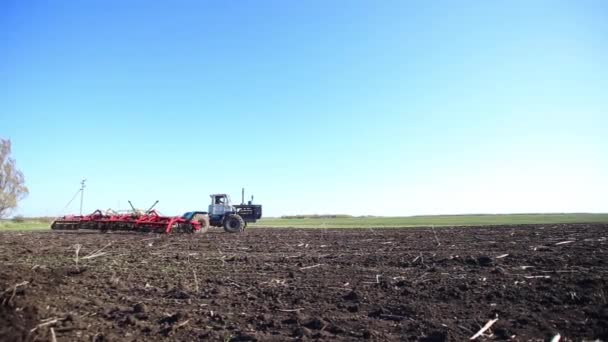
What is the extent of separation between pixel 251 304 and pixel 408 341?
2.89 meters

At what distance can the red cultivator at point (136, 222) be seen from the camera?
2555 centimetres

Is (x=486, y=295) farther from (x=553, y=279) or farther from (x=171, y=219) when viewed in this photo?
(x=171, y=219)

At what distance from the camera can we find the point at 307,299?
754cm

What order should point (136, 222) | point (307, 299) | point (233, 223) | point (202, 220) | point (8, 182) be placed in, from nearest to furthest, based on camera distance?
point (307, 299)
point (136, 222)
point (202, 220)
point (233, 223)
point (8, 182)

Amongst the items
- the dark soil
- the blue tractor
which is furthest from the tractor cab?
the dark soil

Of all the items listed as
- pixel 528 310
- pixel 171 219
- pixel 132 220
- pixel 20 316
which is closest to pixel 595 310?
pixel 528 310

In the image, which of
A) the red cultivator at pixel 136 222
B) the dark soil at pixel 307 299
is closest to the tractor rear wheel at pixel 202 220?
the red cultivator at pixel 136 222

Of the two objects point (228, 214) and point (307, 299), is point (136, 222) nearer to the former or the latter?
point (228, 214)

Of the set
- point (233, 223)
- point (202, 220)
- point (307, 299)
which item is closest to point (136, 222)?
point (202, 220)

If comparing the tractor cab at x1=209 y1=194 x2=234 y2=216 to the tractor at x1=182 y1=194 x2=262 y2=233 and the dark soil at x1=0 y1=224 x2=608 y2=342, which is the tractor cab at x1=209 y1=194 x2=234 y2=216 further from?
the dark soil at x1=0 y1=224 x2=608 y2=342

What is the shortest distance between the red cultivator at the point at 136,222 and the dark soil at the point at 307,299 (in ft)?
44.1

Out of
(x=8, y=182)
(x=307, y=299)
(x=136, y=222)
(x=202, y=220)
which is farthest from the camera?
(x=8, y=182)

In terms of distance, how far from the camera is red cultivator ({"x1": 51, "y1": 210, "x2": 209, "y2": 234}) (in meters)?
25.5

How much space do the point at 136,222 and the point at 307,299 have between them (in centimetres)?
2126
